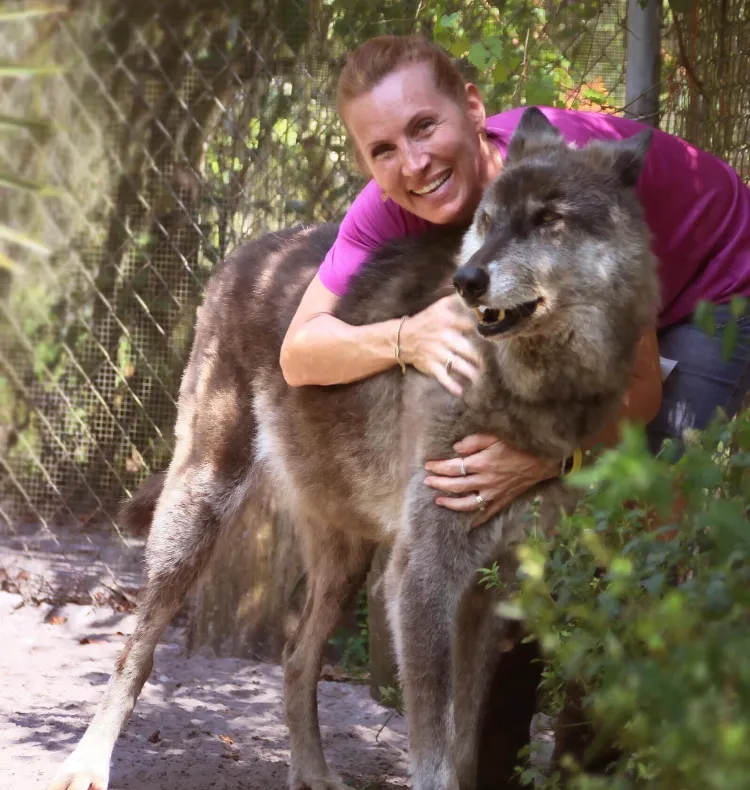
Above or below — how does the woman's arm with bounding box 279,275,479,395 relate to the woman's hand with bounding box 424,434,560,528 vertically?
above

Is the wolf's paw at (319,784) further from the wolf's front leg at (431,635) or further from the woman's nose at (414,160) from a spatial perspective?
the woman's nose at (414,160)

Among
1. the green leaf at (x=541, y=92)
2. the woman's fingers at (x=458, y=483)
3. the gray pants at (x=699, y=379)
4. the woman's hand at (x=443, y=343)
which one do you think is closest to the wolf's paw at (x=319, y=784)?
the woman's fingers at (x=458, y=483)

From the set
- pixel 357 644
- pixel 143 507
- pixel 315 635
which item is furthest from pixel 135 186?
pixel 315 635

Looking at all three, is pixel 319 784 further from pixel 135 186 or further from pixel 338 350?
pixel 135 186

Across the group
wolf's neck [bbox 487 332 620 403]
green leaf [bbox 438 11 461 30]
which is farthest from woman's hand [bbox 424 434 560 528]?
green leaf [bbox 438 11 461 30]

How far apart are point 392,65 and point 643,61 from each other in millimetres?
1251

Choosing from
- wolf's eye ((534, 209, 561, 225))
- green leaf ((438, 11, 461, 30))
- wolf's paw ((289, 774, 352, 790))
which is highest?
green leaf ((438, 11, 461, 30))

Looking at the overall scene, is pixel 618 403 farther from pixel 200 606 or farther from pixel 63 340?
pixel 63 340

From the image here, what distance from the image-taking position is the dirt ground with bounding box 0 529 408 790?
380 cm

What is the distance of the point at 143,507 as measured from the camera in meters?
4.30

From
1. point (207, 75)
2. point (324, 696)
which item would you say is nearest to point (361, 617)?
point (324, 696)

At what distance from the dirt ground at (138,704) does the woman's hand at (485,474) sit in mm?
1328

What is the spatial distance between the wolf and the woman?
0.07 meters

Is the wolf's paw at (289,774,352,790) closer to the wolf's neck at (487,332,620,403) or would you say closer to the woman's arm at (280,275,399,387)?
the woman's arm at (280,275,399,387)
